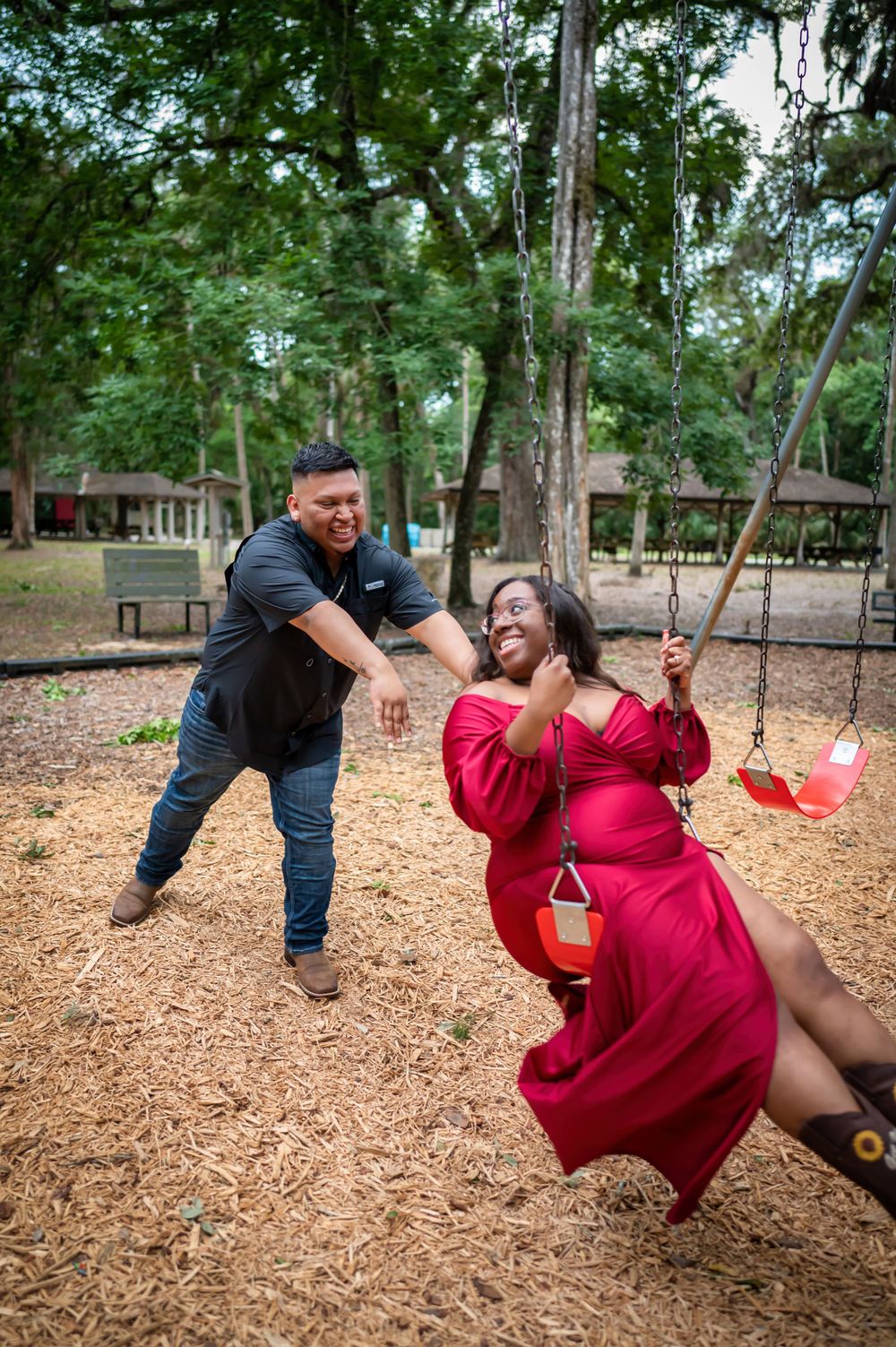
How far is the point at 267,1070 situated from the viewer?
134 inches

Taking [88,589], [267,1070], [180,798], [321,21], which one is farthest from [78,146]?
[267,1070]

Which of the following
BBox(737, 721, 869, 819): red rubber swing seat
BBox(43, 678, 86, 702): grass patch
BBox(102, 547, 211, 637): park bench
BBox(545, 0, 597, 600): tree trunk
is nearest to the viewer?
BBox(737, 721, 869, 819): red rubber swing seat

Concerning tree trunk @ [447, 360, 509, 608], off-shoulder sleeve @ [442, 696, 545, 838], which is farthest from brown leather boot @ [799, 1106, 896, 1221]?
tree trunk @ [447, 360, 509, 608]

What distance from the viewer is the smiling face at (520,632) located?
2836 mm

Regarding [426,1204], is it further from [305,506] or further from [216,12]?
[216,12]

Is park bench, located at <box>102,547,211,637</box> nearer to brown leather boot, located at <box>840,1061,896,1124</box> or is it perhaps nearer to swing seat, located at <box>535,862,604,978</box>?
swing seat, located at <box>535,862,604,978</box>

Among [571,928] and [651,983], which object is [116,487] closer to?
[571,928]

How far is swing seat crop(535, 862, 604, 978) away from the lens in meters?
2.31

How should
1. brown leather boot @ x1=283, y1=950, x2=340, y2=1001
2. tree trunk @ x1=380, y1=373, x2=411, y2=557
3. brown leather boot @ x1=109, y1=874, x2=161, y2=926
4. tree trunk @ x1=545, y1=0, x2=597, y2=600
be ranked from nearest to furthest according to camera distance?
1. brown leather boot @ x1=283, y1=950, x2=340, y2=1001
2. brown leather boot @ x1=109, y1=874, x2=161, y2=926
3. tree trunk @ x1=545, y1=0, x2=597, y2=600
4. tree trunk @ x1=380, y1=373, x2=411, y2=557

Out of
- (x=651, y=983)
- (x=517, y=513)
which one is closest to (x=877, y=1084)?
(x=651, y=983)

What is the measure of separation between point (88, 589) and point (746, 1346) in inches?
783

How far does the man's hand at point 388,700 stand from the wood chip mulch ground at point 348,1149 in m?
1.24

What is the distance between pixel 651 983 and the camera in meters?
2.25

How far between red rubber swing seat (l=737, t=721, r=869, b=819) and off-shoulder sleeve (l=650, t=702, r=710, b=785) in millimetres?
760
